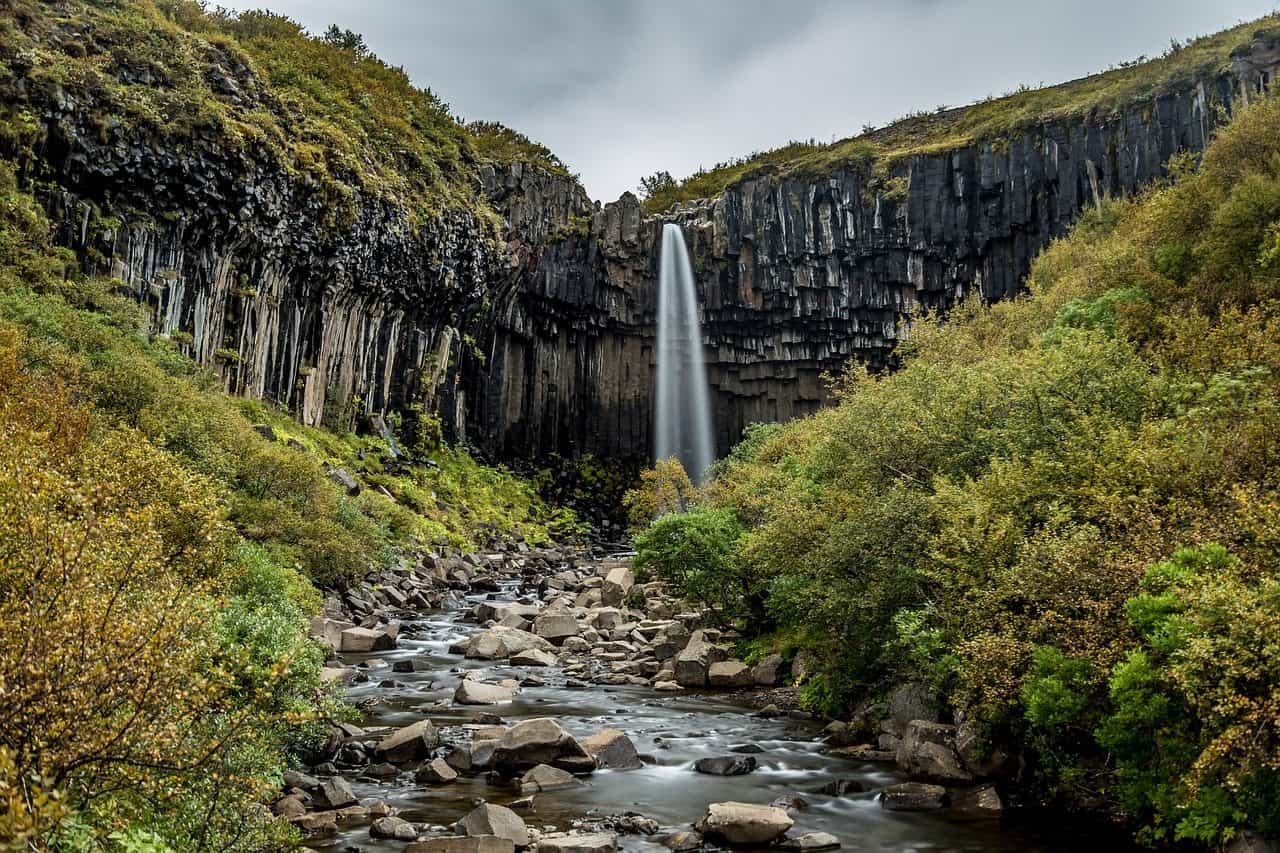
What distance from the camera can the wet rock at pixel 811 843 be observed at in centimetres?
1255

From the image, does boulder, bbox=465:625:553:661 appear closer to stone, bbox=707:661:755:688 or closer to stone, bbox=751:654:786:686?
stone, bbox=707:661:755:688

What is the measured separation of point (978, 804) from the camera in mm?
14180

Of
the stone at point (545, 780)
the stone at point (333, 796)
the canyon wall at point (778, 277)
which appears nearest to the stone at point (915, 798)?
the stone at point (545, 780)

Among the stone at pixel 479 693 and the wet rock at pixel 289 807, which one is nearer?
the wet rock at pixel 289 807

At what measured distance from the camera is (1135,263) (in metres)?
25.7

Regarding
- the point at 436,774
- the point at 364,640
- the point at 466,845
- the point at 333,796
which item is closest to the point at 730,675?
the point at 436,774

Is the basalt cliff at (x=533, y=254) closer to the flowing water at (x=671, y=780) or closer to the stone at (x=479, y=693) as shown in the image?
the stone at (x=479, y=693)

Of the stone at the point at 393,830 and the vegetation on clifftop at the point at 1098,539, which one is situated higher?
the vegetation on clifftop at the point at 1098,539

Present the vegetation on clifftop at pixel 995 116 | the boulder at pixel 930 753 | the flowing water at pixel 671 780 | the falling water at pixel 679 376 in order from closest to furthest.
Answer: the flowing water at pixel 671 780
the boulder at pixel 930 753
the vegetation on clifftop at pixel 995 116
the falling water at pixel 679 376

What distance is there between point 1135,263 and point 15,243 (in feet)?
137

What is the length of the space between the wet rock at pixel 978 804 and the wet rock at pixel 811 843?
2.60 metres

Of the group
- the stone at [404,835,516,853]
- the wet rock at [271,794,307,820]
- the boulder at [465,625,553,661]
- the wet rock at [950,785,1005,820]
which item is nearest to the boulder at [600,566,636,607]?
the boulder at [465,625,553,661]

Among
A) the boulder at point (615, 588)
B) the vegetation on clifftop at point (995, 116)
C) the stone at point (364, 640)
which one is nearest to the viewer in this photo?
the stone at point (364, 640)

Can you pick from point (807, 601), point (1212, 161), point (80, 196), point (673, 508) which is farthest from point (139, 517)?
point (673, 508)
